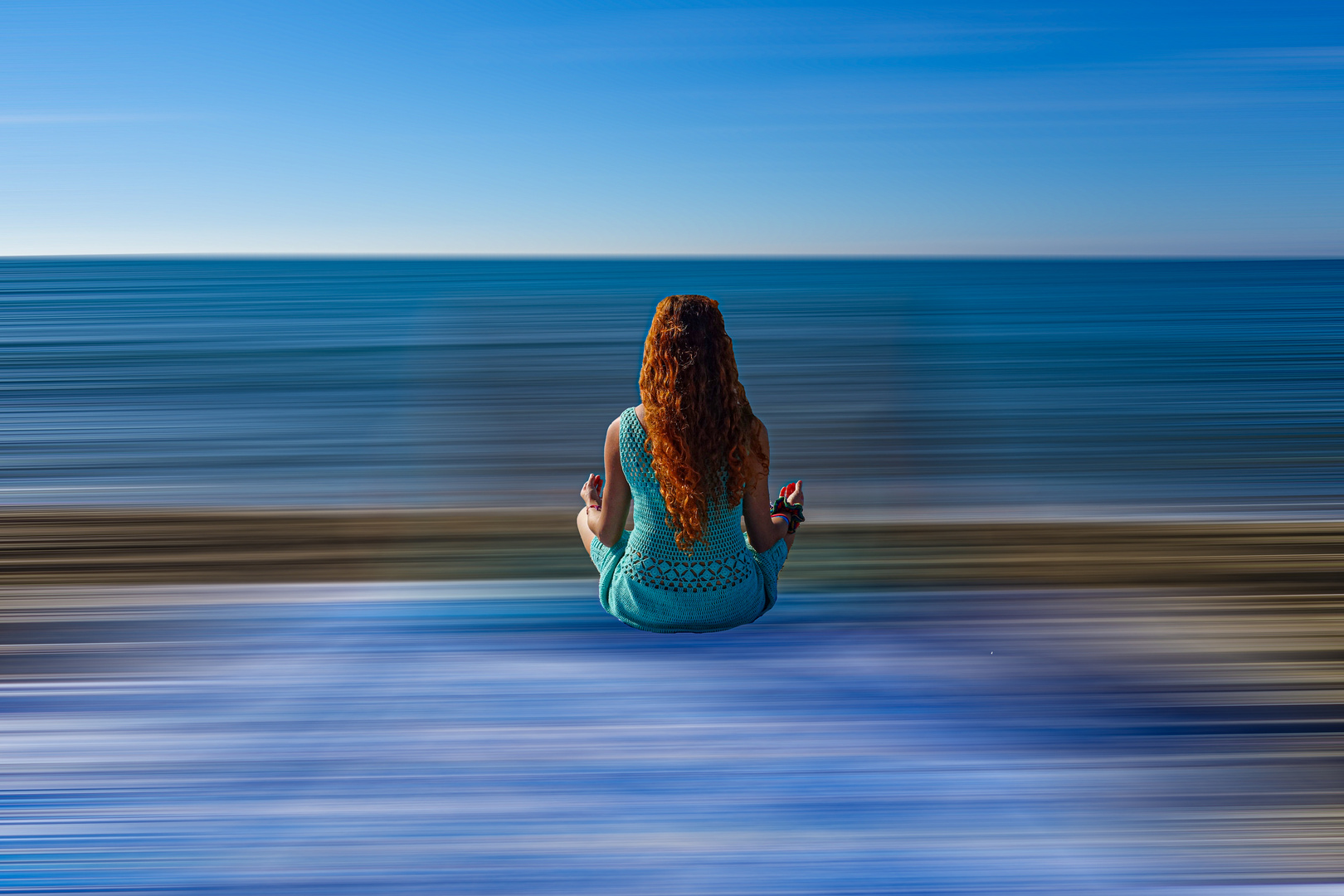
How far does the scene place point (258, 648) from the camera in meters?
2.60

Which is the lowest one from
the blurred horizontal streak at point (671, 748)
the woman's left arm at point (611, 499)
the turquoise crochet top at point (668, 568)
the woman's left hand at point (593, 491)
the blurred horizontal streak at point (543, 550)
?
the blurred horizontal streak at point (671, 748)

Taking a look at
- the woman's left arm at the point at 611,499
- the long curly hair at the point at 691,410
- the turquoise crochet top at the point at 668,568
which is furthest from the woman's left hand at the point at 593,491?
the long curly hair at the point at 691,410

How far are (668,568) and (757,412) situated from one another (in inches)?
221

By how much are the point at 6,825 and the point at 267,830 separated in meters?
0.60

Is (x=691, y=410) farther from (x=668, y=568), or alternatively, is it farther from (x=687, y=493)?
(x=668, y=568)

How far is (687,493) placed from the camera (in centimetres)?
228

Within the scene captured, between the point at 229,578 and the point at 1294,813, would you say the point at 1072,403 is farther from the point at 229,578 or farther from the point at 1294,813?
the point at 229,578

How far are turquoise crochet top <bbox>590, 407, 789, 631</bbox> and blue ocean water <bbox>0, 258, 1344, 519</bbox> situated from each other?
174 centimetres

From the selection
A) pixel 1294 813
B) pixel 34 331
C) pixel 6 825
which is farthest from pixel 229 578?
pixel 34 331

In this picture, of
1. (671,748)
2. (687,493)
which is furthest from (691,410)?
(671,748)

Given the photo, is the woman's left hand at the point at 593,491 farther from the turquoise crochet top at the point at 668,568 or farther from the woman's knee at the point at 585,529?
the turquoise crochet top at the point at 668,568

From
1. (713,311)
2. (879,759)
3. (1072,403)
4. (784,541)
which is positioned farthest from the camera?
(1072,403)

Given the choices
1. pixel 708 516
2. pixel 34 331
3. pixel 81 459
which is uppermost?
pixel 34 331

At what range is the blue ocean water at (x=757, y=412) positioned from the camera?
5.15 m
